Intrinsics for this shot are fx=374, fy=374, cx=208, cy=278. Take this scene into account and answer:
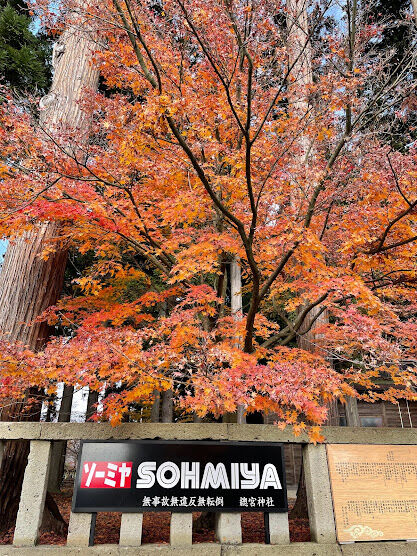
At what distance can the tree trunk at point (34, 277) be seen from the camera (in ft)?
23.4

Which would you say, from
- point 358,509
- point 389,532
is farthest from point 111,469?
point 389,532

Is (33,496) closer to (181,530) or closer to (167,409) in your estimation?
A: (181,530)

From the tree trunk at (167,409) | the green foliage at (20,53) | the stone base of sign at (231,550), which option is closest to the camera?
the stone base of sign at (231,550)

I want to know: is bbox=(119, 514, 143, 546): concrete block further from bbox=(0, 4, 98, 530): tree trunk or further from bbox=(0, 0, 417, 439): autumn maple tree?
bbox=(0, 4, 98, 530): tree trunk

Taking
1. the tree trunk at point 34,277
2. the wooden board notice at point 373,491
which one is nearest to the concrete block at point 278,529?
the wooden board notice at point 373,491

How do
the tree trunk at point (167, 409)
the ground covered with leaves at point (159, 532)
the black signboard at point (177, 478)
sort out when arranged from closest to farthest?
the black signboard at point (177, 478) → the ground covered with leaves at point (159, 532) → the tree trunk at point (167, 409)

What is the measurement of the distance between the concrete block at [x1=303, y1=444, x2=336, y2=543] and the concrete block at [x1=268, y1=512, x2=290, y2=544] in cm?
40

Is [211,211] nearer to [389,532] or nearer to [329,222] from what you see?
[329,222]

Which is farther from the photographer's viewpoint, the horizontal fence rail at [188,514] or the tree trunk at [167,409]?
the tree trunk at [167,409]

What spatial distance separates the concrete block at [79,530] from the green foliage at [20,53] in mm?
11727

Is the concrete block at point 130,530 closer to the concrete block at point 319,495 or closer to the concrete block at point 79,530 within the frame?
the concrete block at point 79,530

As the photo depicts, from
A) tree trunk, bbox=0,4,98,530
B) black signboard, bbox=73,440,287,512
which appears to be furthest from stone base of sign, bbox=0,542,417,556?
tree trunk, bbox=0,4,98,530

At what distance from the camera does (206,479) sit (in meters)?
5.32

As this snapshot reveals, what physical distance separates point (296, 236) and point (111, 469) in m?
4.27
